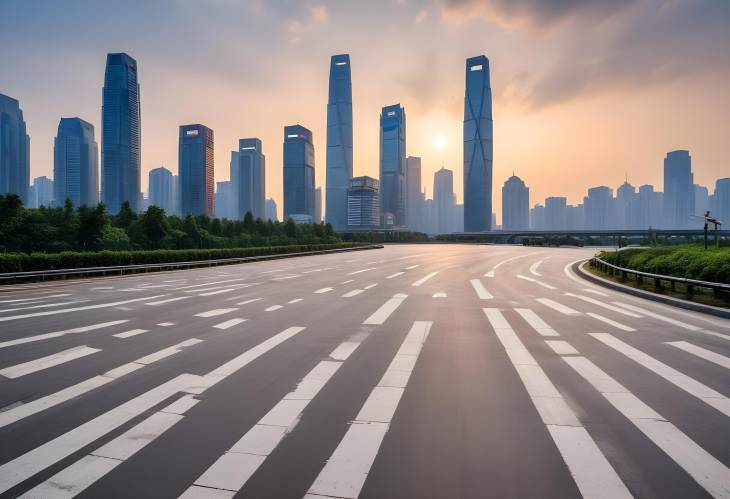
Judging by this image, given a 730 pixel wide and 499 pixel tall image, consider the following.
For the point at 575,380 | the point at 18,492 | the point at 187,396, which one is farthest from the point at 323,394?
the point at 575,380

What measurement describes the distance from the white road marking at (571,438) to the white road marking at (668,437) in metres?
0.59

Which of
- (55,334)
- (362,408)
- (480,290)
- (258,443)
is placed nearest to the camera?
(258,443)

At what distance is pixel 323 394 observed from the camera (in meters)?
4.96

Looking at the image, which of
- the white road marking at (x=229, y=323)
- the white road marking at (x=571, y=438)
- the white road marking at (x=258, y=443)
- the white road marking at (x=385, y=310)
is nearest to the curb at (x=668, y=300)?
the white road marking at (x=571, y=438)

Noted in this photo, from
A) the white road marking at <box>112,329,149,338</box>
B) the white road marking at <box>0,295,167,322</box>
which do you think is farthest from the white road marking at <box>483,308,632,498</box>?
the white road marking at <box>0,295,167,322</box>

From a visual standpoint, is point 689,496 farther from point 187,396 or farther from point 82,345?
point 82,345

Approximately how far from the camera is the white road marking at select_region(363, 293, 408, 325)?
9789 millimetres

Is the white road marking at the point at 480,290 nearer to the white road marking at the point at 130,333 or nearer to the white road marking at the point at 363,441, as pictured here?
the white road marking at the point at 363,441

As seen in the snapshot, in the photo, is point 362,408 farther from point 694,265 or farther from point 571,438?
point 694,265

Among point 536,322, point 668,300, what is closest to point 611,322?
point 536,322

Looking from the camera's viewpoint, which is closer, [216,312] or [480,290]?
[216,312]

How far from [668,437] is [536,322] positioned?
19.6 ft

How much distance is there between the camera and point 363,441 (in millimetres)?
3764

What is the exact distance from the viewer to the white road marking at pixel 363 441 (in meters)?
3.07
